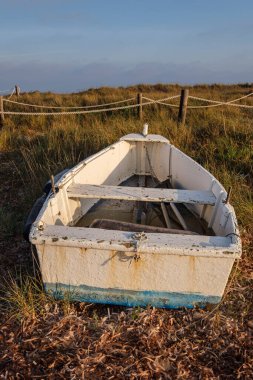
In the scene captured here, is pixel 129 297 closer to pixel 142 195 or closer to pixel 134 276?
pixel 134 276

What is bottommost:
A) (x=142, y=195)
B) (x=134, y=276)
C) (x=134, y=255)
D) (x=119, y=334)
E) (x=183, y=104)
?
(x=119, y=334)

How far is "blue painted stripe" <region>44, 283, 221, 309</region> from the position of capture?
2.33 m

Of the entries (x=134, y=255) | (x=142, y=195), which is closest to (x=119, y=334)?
(x=134, y=255)

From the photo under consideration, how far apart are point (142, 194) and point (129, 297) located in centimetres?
92

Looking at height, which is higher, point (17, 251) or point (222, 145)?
point (222, 145)

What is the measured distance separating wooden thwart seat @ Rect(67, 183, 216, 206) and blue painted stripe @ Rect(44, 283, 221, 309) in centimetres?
81

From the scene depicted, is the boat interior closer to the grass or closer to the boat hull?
the boat hull

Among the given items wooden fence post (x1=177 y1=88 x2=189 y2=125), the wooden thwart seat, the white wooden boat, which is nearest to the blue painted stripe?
the white wooden boat

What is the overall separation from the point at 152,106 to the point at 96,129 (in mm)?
3540

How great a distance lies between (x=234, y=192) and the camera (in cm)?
414

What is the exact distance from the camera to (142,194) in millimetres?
2979

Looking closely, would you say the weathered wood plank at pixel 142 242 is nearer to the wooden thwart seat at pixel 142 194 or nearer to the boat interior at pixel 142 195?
the boat interior at pixel 142 195

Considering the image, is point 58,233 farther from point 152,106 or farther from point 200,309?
point 152,106

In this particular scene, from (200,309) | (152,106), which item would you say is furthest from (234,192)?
(152,106)
